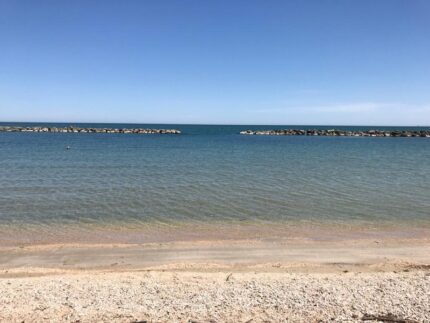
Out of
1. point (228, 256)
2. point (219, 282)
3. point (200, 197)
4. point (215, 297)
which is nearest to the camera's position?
point (215, 297)

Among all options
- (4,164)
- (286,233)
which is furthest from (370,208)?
(4,164)

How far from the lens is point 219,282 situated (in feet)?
29.1

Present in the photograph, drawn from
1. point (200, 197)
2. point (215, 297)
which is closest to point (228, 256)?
point (215, 297)

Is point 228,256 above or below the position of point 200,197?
below

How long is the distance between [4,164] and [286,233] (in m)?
29.2

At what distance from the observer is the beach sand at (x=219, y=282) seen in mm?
7254

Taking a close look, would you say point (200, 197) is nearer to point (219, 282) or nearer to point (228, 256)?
point (228, 256)

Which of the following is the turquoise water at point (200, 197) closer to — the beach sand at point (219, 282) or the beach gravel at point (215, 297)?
the beach sand at point (219, 282)

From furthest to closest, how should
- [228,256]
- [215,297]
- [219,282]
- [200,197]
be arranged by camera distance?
[200,197]
[228,256]
[219,282]
[215,297]

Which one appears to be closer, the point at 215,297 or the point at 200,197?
the point at 215,297

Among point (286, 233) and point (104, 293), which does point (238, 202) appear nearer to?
point (286, 233)

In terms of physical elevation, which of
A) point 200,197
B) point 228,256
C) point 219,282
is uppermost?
point 200,197

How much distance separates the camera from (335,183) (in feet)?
80.3

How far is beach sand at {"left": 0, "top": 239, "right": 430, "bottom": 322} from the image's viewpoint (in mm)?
7254
